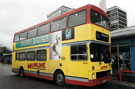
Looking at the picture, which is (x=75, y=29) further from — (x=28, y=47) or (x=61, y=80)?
(x=28, y=47)

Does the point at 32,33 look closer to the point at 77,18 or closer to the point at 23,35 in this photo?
the point at 23,35

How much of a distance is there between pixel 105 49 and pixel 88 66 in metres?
2.04

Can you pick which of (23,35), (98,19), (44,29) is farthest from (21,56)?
(98,19)

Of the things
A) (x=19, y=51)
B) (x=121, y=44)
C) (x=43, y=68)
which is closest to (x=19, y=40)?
(x=19, y=51)

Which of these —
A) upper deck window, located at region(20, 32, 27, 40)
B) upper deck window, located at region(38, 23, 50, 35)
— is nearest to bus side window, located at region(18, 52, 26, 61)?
upper deck window, located at region(20, 32, 27, 40)

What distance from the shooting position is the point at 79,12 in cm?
722

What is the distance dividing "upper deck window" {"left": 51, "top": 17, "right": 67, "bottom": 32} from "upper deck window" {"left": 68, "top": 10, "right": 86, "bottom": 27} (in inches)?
18.5

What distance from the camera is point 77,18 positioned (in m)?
7.33

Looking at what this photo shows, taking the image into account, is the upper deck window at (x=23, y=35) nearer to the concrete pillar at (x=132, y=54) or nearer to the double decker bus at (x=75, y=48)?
the double decker bus at (x=75, y=48)

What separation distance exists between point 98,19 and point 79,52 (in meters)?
2.33

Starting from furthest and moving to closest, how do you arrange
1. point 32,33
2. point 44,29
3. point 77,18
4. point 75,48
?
point 32,33
point 44,29
point 77,18
point 75,48

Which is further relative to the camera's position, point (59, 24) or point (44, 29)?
point (44, 29)

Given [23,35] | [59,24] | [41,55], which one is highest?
[59,24]

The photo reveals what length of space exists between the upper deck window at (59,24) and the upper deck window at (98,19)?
1.93 m
